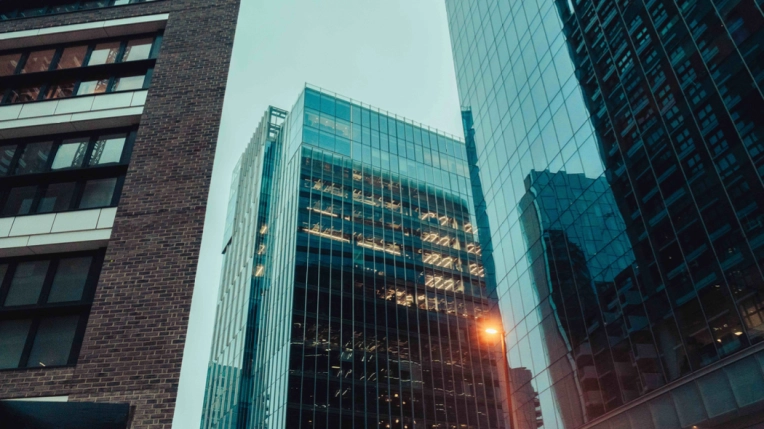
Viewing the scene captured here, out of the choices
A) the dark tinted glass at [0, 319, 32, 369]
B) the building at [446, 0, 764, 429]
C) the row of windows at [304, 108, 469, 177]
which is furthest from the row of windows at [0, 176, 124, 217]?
the row of windows at [304, 108, 469, 177]

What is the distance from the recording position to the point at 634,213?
2761cm

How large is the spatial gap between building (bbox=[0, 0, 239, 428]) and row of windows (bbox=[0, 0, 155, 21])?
141 mm

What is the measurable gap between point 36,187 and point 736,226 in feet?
75.2

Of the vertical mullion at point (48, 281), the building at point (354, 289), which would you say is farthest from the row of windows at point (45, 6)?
the building at point (354, 289)

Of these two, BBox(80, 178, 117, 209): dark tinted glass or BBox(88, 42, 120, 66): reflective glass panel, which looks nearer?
BBox(80, 178, 117, 209): dark tinted glass

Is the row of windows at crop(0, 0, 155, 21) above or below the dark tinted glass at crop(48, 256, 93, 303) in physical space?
above

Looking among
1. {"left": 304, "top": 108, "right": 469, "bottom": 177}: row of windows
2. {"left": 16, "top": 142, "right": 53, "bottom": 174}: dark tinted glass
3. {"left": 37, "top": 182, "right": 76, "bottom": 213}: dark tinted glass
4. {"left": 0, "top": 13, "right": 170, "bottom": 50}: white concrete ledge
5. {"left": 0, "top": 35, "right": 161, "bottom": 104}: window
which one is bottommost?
{"left": 37, "top": 182, "right": 76, "bottom": 213}: dark tinted glass

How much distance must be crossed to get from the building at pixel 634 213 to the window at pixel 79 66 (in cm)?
2054

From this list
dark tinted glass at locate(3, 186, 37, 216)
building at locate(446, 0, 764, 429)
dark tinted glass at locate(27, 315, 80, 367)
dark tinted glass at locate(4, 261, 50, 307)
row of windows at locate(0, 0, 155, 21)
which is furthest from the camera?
row of windows at locate(0, 0, 155, 21)

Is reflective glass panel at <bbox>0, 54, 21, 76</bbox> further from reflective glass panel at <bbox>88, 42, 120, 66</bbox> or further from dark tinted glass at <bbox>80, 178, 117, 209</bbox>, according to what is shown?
dark tinted glass at <bbox>80, 178, 117, 209</bbox>

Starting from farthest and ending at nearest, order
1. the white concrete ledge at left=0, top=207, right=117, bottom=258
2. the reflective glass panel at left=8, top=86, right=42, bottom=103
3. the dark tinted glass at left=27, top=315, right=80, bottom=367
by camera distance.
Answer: the reflective glass panel at left=8, top=86, right=42, bottom=103
the white concrete ledge at left=0, top=207, right=117, bottom=258
the dark tinted glass at left=27, top=315, right=80, bottom=367

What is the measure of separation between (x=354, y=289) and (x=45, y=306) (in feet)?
200

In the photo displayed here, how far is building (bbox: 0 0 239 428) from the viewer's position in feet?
44.0

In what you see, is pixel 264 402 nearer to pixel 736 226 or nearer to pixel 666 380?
pixel 666 380
